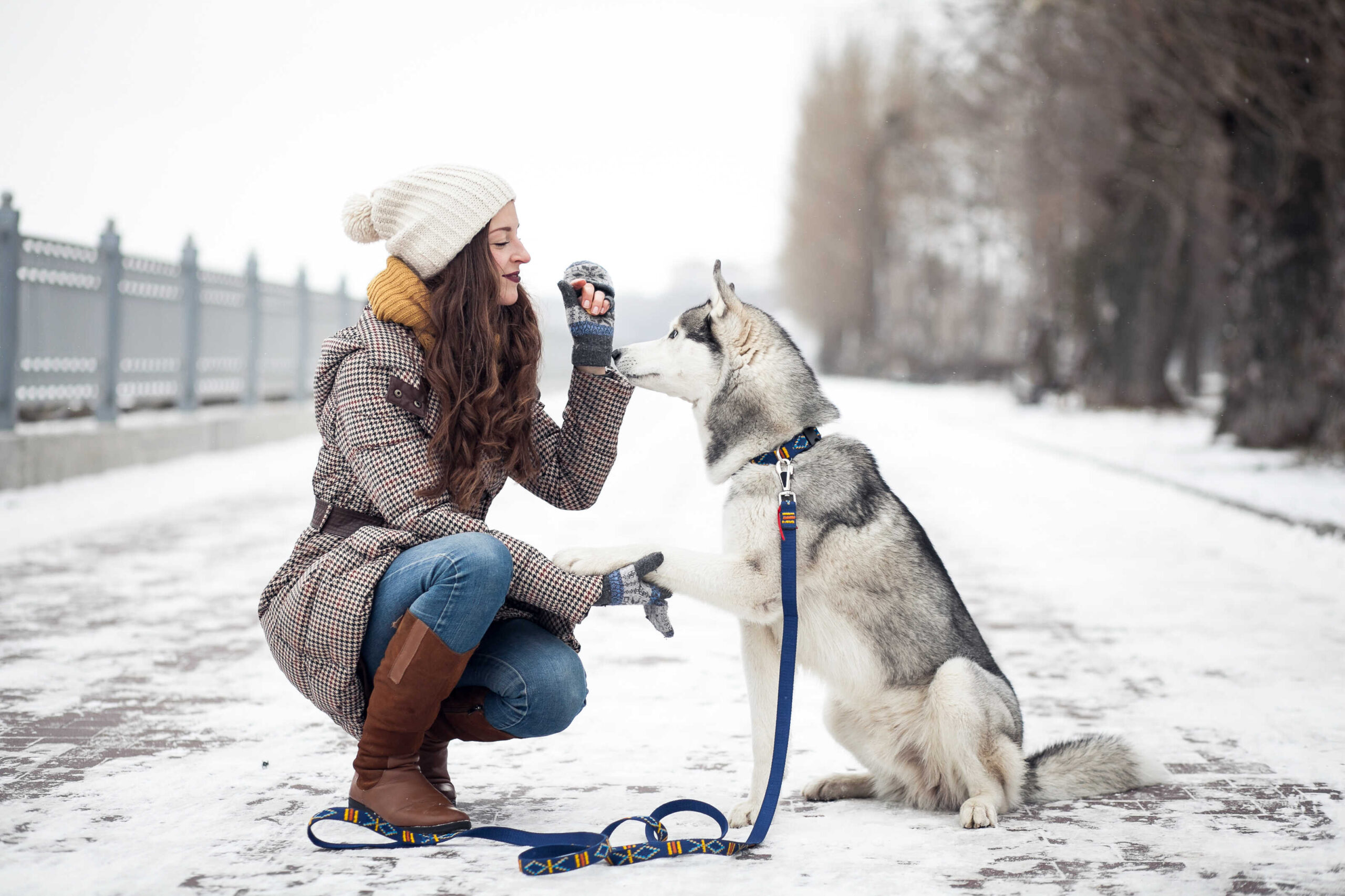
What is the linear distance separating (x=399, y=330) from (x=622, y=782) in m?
1.63

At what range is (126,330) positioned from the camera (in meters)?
14.1

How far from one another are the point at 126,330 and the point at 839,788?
486 inches

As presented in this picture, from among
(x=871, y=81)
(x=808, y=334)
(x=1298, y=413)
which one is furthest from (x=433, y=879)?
(x=808, y=334)

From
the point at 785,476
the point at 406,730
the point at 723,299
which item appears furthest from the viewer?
the point at 723,299

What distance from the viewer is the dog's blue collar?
3.72 metres

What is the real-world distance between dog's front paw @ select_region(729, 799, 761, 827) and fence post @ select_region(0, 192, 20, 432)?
994 cm

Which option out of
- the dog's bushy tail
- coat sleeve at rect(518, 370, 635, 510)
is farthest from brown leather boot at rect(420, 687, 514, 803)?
the dog's bushy tail

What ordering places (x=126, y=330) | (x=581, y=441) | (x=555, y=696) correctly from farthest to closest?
1. (x=126, y=330)
2. (x=581, y=441)
3. (x=555, y=696)

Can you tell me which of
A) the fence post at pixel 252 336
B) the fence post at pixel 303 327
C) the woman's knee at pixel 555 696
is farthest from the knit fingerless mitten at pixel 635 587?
the fence post at pixel 303 327

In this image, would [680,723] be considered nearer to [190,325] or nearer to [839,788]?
Answer: [839,788]

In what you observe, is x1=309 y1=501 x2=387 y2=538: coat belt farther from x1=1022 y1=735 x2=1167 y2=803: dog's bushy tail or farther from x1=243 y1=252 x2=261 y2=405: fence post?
x1=243 y1=252 x2=261 y2=405: fence post

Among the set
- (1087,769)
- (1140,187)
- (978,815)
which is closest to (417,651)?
(978,815)

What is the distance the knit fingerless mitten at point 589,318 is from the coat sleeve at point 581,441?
0.08 metres

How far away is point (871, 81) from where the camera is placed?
2131 inches
